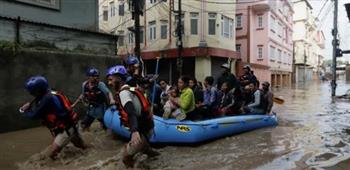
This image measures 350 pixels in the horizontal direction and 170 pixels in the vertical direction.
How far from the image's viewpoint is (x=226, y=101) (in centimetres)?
1076

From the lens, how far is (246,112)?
1077 cm

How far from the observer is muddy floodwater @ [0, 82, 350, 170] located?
676 cm

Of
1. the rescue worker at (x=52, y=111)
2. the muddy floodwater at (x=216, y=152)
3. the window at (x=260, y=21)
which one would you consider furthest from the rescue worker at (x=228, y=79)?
the window at (x=260, y=21)

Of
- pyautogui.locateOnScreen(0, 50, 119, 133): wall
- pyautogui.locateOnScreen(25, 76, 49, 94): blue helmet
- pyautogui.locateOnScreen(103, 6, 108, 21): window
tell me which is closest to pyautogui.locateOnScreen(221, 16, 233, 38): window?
pyautogui.locateOnScreen(103, 6, 108, 21): window

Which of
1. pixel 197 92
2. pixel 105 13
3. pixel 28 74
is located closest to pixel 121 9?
pixel 105 13

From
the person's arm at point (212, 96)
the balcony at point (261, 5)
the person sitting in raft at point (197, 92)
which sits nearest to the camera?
the person sitting in raft at point (197, 92)

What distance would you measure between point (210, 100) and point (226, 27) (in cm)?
2053

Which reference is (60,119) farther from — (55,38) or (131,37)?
(131,37)

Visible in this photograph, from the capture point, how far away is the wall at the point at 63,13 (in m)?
12.2

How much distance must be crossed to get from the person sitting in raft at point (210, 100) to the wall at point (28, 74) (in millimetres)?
4417

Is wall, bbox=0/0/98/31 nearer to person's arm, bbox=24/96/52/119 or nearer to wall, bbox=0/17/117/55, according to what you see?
wall, bbox=0/17/117/55

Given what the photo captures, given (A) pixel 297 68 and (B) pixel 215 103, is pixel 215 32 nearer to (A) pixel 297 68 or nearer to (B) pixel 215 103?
(B) pixel 215 103

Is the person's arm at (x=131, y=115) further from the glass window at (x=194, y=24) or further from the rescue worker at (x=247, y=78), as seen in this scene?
the glass window at (x=194, y=24)

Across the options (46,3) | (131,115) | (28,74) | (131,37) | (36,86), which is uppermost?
(131,37)
